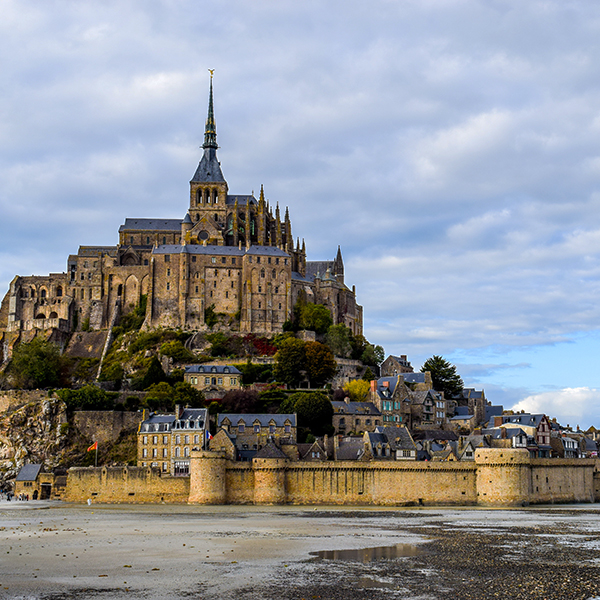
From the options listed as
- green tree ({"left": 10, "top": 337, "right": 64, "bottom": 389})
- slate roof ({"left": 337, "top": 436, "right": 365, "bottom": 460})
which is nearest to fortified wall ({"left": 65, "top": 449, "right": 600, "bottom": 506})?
slate roof ({"left": 337, "top": 436, "right": 365, "bottom": 460})

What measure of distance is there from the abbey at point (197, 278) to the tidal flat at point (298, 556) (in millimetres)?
49776

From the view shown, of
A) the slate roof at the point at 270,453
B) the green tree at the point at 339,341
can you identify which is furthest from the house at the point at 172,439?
the green tree at the point at 339,341

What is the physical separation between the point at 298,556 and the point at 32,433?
4639 centimetres

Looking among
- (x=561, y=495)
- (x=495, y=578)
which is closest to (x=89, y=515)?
(x=495, y=578)

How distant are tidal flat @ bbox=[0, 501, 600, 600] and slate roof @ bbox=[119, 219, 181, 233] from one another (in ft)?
220

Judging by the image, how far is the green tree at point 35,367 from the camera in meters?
83.3

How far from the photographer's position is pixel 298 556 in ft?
104

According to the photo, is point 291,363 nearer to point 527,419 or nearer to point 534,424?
point 527,419

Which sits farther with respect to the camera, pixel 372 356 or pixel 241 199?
pixel 241 199

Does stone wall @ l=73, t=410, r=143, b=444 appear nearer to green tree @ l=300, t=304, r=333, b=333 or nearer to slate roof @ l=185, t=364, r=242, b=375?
slate roof @ l=185, t=364, r=242, b=375

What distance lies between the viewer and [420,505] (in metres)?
60.7

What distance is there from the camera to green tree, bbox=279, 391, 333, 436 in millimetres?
73625

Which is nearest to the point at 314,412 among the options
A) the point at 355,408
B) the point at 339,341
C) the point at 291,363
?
the point at 355,408

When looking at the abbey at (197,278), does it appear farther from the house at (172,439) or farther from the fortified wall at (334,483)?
the fortified wall at (334,483)
